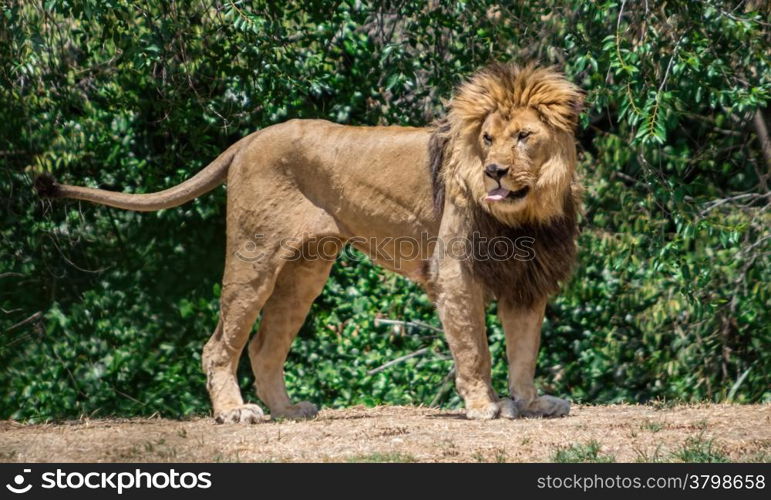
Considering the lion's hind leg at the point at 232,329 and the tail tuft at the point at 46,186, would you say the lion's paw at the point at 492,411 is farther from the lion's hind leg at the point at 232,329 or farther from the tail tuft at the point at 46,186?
the tail tuft at the point at 46,186

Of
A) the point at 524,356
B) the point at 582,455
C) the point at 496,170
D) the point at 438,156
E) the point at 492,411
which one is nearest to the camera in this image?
the point at 582,455

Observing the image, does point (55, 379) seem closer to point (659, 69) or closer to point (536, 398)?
point (536, 398)

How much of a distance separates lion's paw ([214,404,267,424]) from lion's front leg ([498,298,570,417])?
125 cm

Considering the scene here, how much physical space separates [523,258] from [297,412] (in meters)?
1.55

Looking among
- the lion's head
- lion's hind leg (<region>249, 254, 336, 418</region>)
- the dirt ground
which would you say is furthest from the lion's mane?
lion's hind leg (<region>249, 254, 336, 418</region>)

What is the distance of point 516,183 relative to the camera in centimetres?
555

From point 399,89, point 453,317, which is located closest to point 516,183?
point 453,317

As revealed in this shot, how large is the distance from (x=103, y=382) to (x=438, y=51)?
308 cm

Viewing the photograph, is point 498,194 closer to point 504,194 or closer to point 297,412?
point 504,194

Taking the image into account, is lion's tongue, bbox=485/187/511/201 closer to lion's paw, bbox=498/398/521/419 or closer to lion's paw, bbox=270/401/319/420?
lion's paw, bbox=498/398/521/419

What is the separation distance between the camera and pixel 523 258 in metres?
5.84

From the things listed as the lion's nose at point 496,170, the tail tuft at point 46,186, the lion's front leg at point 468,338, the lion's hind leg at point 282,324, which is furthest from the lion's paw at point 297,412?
the lion's nose at point 496,170

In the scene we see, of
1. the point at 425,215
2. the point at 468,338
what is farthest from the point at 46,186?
the point at 468,338

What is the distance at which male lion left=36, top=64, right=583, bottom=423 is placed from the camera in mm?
5668
